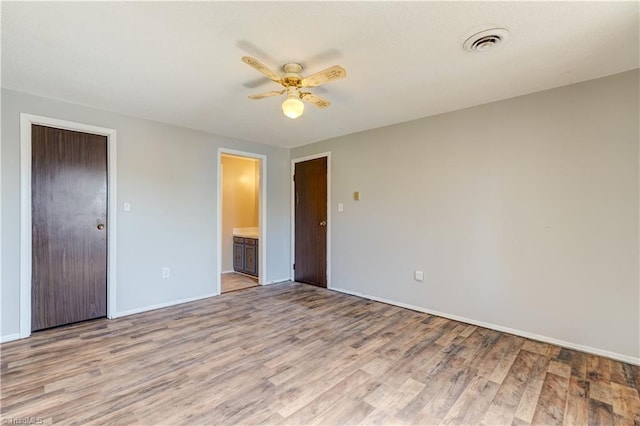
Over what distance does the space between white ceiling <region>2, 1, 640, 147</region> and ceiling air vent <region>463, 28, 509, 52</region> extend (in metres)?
0.06

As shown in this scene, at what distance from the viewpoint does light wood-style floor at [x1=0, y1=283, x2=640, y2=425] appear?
174 cm

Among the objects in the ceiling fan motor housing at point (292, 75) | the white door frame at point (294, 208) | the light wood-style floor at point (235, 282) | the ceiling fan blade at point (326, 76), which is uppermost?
the ceiling fan motor housing at point (292, 75)

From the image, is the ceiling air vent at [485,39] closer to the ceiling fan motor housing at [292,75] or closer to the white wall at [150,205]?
the ceiling fan motor housing at [292,75]

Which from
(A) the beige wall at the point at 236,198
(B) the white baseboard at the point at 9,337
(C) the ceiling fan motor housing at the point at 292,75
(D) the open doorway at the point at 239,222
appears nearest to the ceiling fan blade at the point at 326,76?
(C) the ceiling fan motor housing at the point at 292,75

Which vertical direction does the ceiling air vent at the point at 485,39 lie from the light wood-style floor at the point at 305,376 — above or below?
above

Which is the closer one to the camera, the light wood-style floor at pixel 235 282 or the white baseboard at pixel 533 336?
the white baseboard at pixel 533 336

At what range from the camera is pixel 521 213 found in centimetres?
281

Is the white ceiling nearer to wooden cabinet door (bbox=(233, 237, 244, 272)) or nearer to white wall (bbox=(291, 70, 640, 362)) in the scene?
white wall (bbox=(291, 70, 640, 362))

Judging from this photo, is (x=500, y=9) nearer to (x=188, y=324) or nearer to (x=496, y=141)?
(x=496, y=141)

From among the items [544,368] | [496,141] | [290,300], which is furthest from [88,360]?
[496,141]

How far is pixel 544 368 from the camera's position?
7.29ft

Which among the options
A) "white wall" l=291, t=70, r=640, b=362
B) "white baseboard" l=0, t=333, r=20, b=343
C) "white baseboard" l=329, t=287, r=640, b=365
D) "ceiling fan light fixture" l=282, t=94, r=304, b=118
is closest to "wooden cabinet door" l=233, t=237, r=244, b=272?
"white wall" l=291, t=70, r=640, b=362

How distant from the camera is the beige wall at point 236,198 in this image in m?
5.71

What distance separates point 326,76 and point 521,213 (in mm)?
2250
